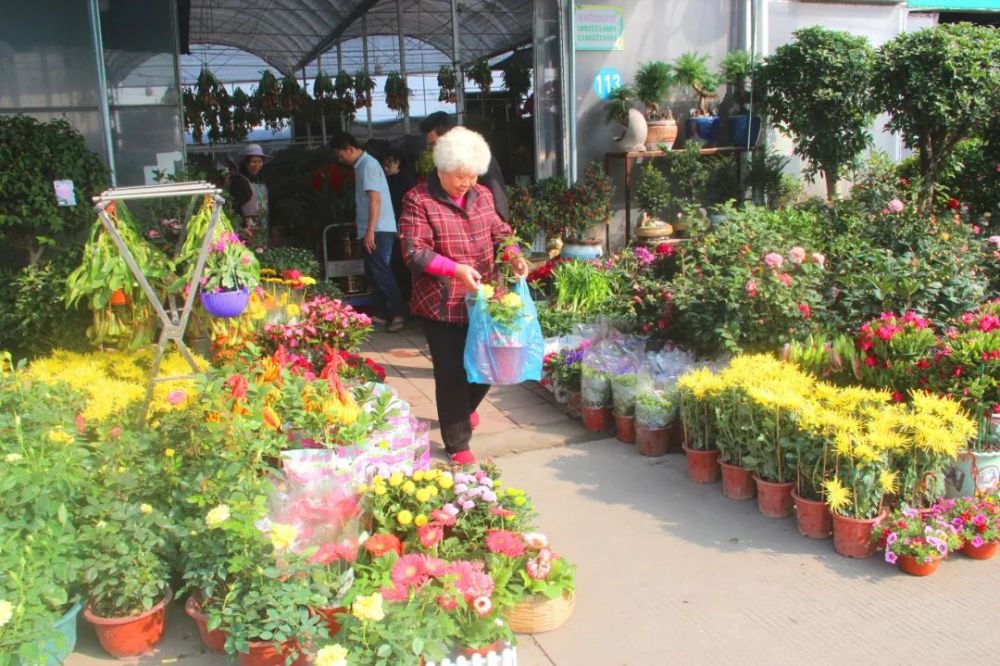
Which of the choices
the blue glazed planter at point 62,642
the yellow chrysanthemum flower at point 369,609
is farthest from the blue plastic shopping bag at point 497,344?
the blue glazed planter at point 62,642

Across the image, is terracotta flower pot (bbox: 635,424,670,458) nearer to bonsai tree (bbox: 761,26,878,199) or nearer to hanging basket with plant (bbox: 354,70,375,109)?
bonsai tree (bbox: 761,26,878,199)

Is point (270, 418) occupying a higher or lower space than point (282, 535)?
higher

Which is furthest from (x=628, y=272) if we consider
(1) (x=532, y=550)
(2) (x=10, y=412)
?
(2) (x=10, y=412)

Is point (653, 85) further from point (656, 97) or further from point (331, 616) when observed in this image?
point (331, 616)

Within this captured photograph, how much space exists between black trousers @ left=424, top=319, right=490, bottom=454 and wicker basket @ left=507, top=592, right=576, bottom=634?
5.26 ft

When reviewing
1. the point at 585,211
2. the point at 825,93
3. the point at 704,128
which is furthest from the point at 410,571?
the point at 704,128

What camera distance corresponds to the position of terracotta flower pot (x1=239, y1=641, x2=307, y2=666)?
9.18 feet

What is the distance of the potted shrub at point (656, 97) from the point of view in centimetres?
769

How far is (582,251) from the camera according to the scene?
7.34 meters

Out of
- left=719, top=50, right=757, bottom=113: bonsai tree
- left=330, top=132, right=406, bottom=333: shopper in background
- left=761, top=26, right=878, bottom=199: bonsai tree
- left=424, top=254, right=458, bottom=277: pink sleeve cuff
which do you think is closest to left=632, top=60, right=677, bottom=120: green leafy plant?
left=719, top=50, right=757, bottom=113: bonsai tree

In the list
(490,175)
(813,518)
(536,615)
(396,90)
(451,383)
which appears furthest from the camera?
(396,90)

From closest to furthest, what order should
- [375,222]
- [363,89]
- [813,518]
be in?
[813,518], [375,222], [363,89]

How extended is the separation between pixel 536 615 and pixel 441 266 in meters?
1.80

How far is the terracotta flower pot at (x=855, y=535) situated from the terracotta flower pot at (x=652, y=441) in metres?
1.21
